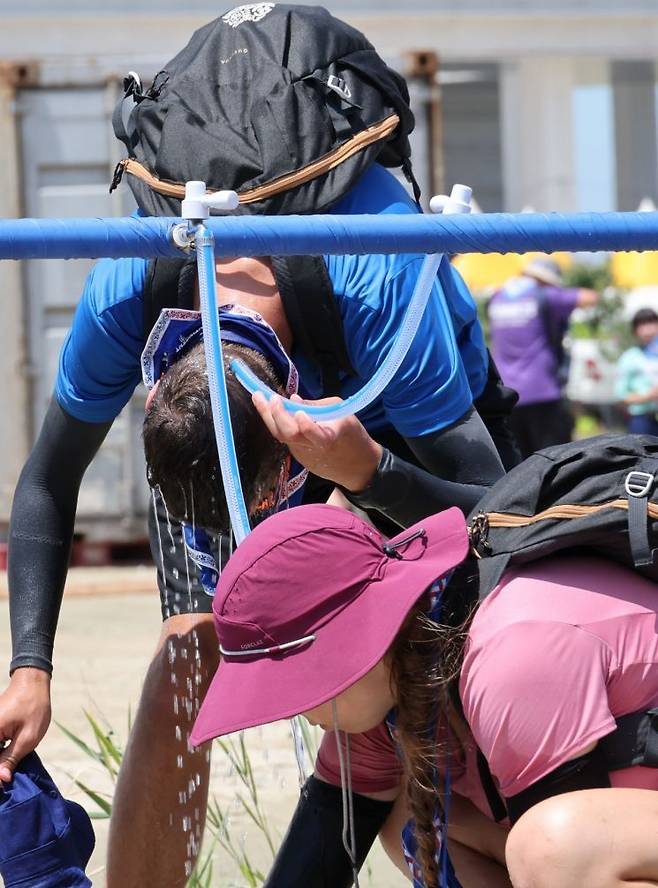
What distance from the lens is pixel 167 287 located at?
2.40m

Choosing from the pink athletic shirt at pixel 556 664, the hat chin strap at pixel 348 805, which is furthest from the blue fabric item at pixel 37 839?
the pink athletic shirt at pixel 556 664

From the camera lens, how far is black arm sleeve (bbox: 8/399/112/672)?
2547 mm

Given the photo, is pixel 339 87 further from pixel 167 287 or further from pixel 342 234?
pixel 342 234

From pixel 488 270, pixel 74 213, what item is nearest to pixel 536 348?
pixel 74 213

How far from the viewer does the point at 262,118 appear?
2.46m

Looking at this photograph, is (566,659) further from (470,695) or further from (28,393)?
(28,393)

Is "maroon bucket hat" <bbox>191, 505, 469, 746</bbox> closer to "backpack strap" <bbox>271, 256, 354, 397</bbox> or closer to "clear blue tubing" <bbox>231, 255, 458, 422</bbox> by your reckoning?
"clear blue tubing" <bbox>231, 255, 458, 422</bbox>

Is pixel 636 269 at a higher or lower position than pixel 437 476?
higher

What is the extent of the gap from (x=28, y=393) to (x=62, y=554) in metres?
4.24

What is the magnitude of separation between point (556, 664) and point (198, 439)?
2.19ft

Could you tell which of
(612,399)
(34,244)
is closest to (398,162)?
(34,244)

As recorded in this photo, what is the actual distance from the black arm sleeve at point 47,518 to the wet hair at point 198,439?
14.9 inches

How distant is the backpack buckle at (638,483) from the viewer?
1792mm

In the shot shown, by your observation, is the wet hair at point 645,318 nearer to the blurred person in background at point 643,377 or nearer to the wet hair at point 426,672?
the blurred person in background at point 643,377
